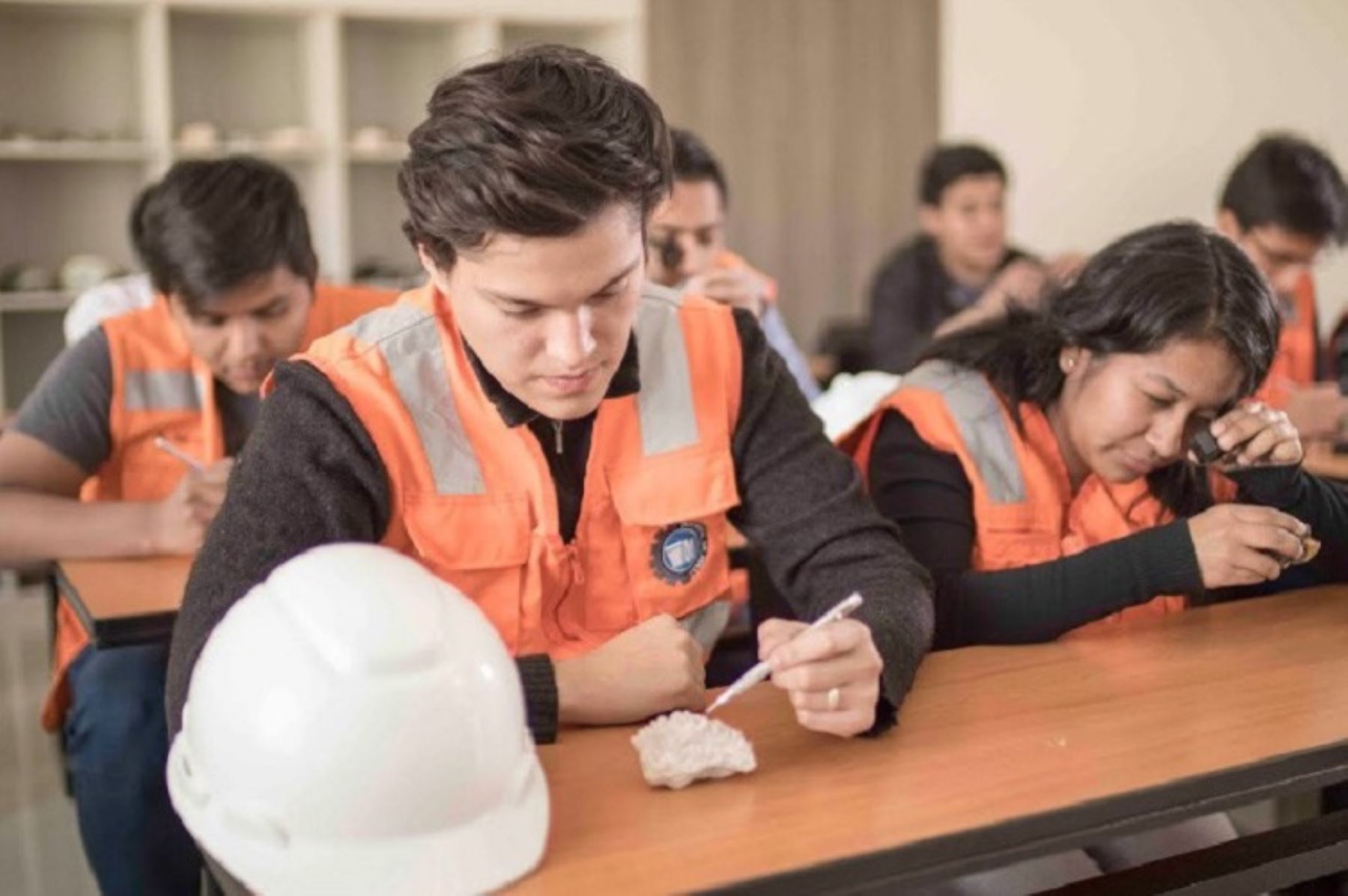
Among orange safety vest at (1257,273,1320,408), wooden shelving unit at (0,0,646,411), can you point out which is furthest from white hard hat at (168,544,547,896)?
wooden shelving unit at (0,0,646,411)

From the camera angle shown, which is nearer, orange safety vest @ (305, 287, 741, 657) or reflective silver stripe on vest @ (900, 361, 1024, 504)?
orange safety vest @ (305, 287, 741, 657)

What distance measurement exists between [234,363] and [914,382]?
97cm

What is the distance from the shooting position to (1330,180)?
3.16m

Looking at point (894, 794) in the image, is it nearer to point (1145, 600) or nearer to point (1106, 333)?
point (1145, 600)

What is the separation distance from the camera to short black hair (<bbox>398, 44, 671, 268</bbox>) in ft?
3.91

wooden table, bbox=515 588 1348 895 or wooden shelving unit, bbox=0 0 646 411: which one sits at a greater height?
wooden shelving unit, bbox=0 0 646 411

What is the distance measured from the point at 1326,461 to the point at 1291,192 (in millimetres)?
664

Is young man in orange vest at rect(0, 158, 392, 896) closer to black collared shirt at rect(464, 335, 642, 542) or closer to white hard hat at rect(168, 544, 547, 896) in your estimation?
black collared shirt at rect(464, 335, 642, 542)

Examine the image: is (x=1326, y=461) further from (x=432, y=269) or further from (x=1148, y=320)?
(x=432, y=269)

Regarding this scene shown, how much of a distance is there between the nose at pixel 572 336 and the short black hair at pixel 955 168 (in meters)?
3.45

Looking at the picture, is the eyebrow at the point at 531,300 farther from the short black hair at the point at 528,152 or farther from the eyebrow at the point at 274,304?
the eyebrow at the point at 274,304

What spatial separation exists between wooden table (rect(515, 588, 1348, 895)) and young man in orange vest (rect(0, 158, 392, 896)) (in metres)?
0.97

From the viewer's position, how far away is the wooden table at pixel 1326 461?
8.52 feet

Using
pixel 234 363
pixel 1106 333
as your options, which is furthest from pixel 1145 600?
pixel 234 363
